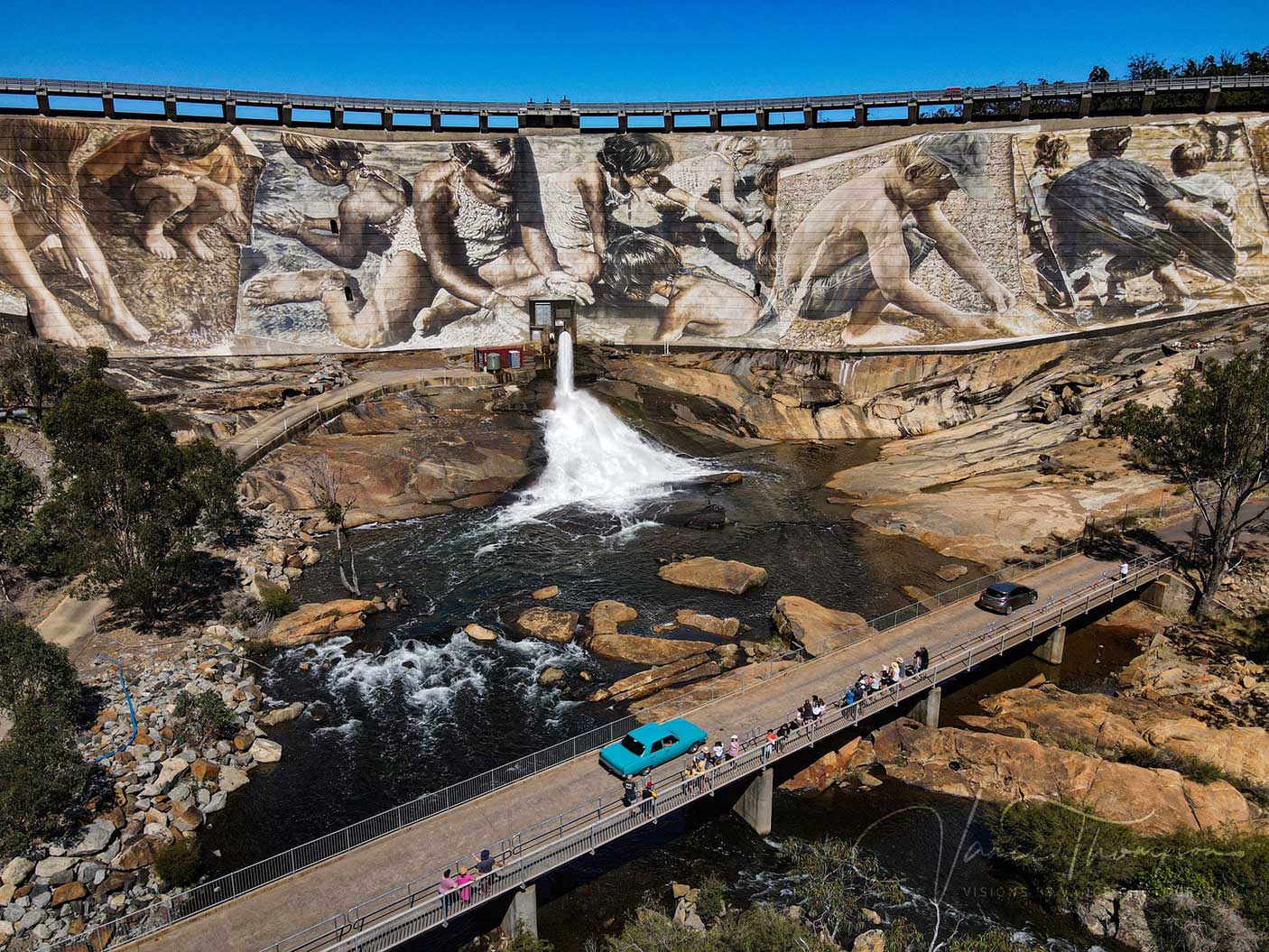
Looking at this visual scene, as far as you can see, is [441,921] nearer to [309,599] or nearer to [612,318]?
[309,599]

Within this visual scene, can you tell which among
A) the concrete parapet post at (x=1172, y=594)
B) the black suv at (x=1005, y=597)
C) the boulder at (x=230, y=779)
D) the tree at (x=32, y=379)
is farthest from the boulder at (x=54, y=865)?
the concrete parapet post at (x=1172, y=594)

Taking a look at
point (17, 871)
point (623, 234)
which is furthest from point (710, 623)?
point (623, 234)

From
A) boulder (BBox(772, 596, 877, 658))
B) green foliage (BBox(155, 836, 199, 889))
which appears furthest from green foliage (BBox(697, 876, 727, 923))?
green foliage (BBox(155, 836, 199, 889))

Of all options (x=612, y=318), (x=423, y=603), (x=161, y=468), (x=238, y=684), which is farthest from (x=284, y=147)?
(x=238, y=684)

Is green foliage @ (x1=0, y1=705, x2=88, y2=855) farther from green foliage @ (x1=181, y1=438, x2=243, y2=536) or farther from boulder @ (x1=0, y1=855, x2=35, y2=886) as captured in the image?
green foliage @ (x1=181, y1=438, x2=243, y2=536)

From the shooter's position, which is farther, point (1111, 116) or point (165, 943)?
point (1111, 116)
